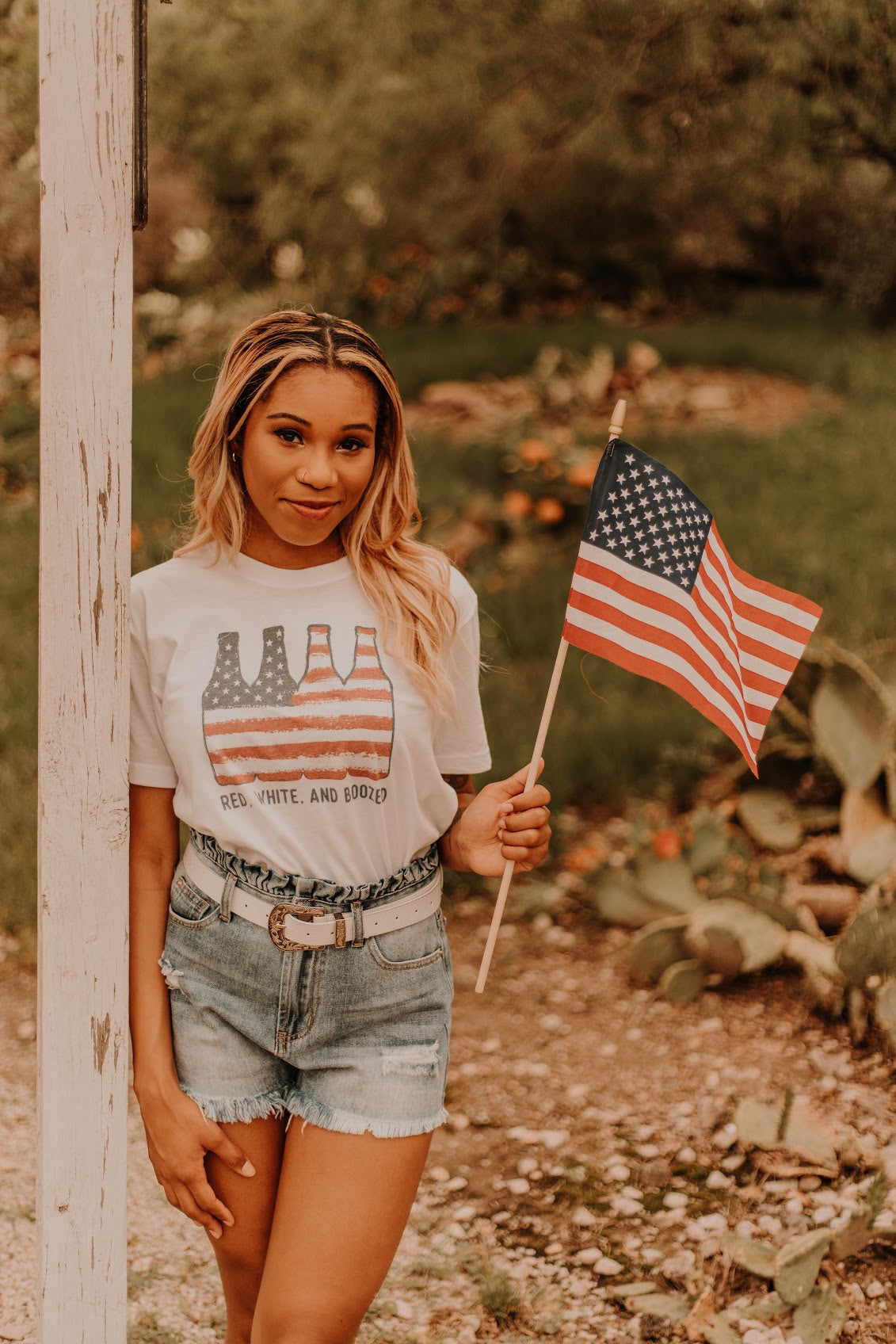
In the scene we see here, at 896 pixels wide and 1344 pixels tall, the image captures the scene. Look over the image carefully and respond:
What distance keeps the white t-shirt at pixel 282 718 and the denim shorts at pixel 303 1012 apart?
7 cm

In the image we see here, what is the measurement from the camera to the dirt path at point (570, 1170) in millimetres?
2967

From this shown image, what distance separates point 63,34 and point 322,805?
1106mm

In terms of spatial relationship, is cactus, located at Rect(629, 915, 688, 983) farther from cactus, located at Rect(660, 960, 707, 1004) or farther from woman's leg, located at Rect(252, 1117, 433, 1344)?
woman's leg, located at Rect(252, 1117, 433, 1344)

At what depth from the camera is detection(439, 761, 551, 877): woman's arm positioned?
218cm

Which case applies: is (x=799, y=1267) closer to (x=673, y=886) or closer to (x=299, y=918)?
(x=299, y=918)

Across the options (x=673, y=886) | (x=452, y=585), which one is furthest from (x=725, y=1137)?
(x=452, y=585)

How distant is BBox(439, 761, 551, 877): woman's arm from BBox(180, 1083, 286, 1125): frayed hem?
0.46 meters

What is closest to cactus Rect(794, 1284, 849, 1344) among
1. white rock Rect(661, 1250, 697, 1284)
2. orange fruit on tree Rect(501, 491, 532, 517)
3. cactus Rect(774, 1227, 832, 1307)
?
cactus Rect(774, 1227, 832, 1307)

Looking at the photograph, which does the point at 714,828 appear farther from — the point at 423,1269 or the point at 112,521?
the point at 112,521

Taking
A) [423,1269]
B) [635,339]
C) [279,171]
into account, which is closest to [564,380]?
[635,339]

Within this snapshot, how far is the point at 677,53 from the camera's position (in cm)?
435

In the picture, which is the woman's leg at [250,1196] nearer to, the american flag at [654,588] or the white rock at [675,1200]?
the american flag at [654,588]

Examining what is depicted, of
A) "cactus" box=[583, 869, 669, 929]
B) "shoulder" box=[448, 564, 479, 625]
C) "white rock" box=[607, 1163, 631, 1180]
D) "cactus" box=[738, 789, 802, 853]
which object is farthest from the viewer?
"cactus" box=[738, 789, 802, 853]

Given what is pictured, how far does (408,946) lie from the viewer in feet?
7.04
